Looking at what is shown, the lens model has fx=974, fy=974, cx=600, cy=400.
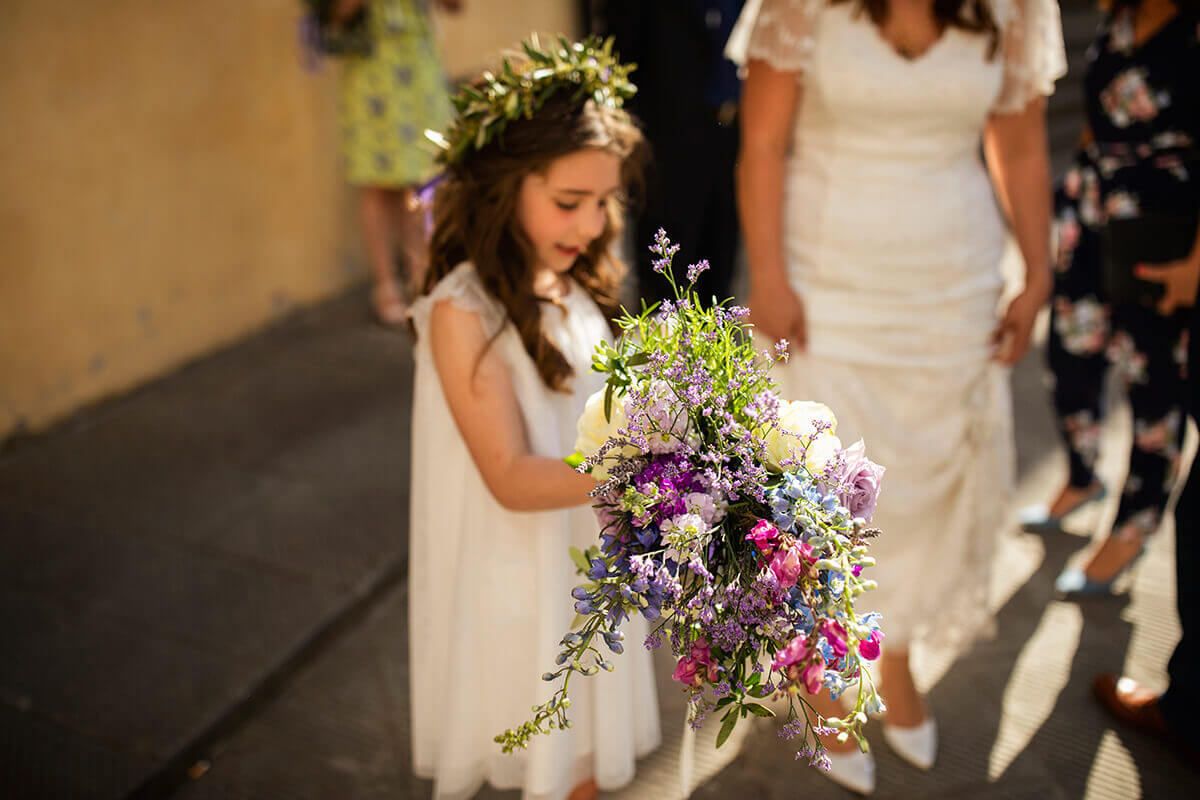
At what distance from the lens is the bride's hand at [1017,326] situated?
2539 mm

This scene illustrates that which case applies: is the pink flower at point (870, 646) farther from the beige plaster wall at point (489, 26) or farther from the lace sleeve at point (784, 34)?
the beige plaster wall at point (489, 26)

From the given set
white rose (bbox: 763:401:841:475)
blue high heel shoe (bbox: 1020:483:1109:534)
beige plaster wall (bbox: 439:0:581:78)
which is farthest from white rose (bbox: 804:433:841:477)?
beige plaster wall (bbox: 439:0:581:78)

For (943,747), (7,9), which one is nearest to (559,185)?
(943,747)

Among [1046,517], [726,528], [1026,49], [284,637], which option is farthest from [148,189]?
[1046,517]

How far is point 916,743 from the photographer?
2.55 meters

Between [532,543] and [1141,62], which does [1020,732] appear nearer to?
[532,543]

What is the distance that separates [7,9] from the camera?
3617 millimetres

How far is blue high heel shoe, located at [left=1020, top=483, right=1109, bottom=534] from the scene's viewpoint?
11.7 ft

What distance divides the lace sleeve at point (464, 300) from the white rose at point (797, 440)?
0.79 metres

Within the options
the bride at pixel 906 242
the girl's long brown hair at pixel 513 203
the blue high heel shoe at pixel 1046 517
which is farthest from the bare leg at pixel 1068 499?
the girl's long brown hair at pixel 513 203

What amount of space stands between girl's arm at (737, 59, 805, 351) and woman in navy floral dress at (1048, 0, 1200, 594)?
1.16 metres

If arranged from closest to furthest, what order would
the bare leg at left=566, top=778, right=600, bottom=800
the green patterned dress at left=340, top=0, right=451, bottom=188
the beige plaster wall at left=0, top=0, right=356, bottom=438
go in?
the bare leg at left=566, top=778, right=600, bottom=800 < the beige plaster wall at left=0, top=0, right=356, bottom=438 < the green patterned dress at left=340, top=0, right=451, bottom=188

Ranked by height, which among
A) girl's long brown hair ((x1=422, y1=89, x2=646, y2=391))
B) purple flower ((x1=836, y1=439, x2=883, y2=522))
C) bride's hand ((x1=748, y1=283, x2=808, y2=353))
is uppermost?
girl's long brown hair ((x1=422, y1=89, x2=646, y2=391))

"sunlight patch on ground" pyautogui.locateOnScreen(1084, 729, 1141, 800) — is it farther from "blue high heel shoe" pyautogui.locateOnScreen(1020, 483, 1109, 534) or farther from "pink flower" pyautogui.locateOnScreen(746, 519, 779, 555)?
"pink flower" pyautogui.locateOnScreen(746, 519, 779, 555)
